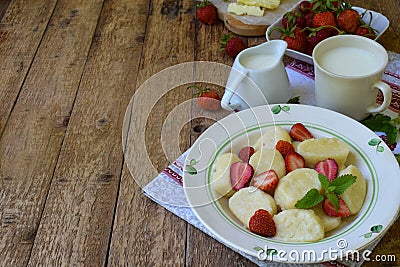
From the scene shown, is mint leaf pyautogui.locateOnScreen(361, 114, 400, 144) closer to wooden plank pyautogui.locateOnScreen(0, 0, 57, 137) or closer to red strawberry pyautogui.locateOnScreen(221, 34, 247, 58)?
red strawberry pyautogui.locateOnScreen(221, 34, 247, 58)

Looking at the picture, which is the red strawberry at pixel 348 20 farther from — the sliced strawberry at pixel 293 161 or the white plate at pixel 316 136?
the sliced strawberry at pixel 293 161

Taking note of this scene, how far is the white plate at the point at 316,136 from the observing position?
0.82m

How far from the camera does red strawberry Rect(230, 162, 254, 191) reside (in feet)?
2.99

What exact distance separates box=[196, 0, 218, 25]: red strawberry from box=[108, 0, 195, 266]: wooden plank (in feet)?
0.13

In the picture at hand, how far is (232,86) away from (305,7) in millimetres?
370

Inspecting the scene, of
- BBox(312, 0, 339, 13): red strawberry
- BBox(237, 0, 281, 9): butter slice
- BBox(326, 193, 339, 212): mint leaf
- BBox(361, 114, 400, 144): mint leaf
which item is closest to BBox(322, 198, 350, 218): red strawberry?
BBox(326, 193, 339, 212): mint leaf

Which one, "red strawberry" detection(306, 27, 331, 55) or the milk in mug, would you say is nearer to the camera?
the milk in mug

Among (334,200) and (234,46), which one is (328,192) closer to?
(334,200)

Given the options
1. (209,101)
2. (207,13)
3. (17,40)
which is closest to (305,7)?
(207,13)

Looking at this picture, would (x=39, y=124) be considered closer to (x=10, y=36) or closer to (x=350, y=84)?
(x=10, y=36)

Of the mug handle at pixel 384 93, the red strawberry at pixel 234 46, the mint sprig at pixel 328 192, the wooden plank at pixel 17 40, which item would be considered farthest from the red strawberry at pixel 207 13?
the mint sprig at pixel 328 192

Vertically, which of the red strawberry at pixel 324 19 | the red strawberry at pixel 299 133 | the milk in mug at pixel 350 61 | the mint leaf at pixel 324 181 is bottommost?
the red strawberry at pixel 299 133

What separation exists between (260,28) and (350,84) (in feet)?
1.41

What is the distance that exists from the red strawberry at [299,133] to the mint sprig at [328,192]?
5.4 inches
